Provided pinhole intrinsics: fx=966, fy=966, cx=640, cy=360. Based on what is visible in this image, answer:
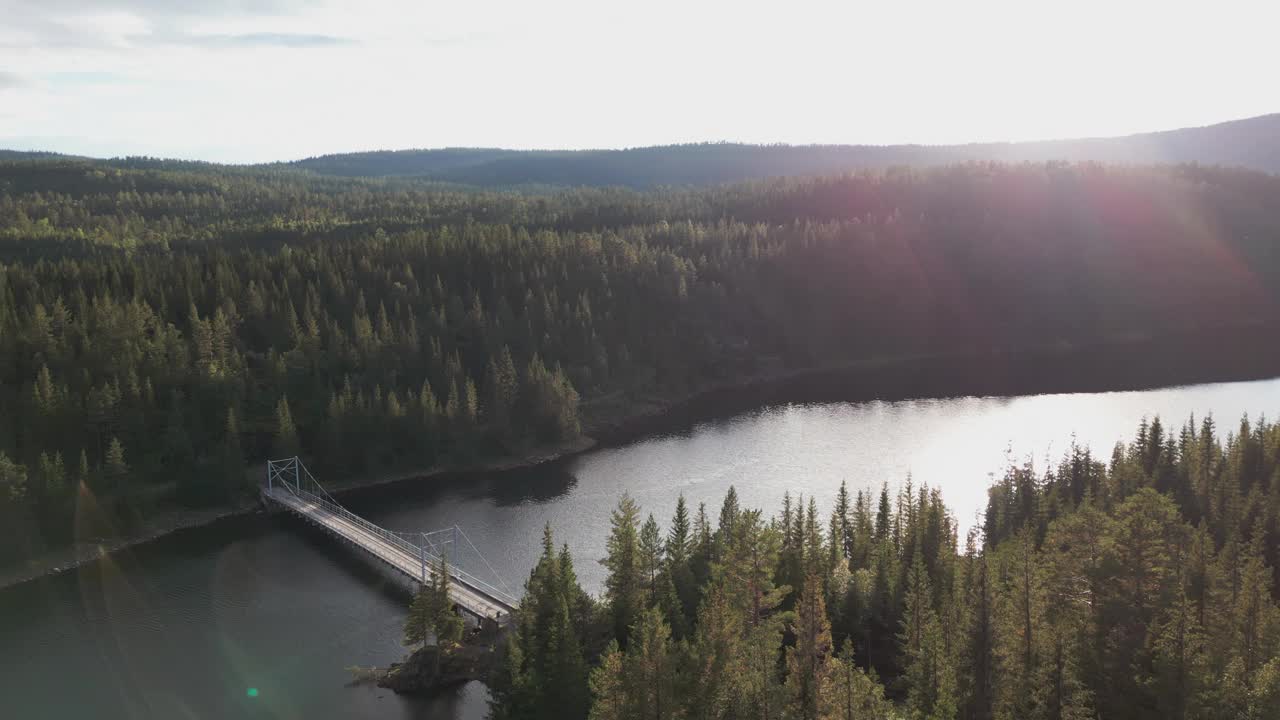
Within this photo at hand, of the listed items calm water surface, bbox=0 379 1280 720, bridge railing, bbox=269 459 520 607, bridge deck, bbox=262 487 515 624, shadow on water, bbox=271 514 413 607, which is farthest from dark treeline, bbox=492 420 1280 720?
shadow on water, bbox=271 514 413 607

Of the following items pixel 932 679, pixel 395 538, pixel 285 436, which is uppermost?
pixel 932 679

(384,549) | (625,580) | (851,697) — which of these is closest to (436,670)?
(625,580)

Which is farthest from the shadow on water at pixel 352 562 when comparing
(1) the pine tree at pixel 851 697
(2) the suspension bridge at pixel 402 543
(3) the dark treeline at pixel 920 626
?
(1) the pine tree at pixel 851 697

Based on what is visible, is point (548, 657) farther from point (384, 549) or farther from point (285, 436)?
point (285, 436)

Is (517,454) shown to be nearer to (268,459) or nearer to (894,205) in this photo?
(268,459)

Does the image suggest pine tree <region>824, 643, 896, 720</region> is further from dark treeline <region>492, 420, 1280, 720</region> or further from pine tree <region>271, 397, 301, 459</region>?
pine tree <region>271, 397, 301, 459</region>

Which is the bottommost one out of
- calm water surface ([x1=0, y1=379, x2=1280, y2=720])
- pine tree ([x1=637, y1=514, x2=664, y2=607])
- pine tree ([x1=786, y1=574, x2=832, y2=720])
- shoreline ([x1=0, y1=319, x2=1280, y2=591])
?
calm water surface ([x1=0, y1=379, x2=1280, y2=720])

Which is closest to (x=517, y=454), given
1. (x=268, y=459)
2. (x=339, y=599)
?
(x=268, y=459)

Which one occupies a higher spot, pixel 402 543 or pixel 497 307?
pixel 497 307
